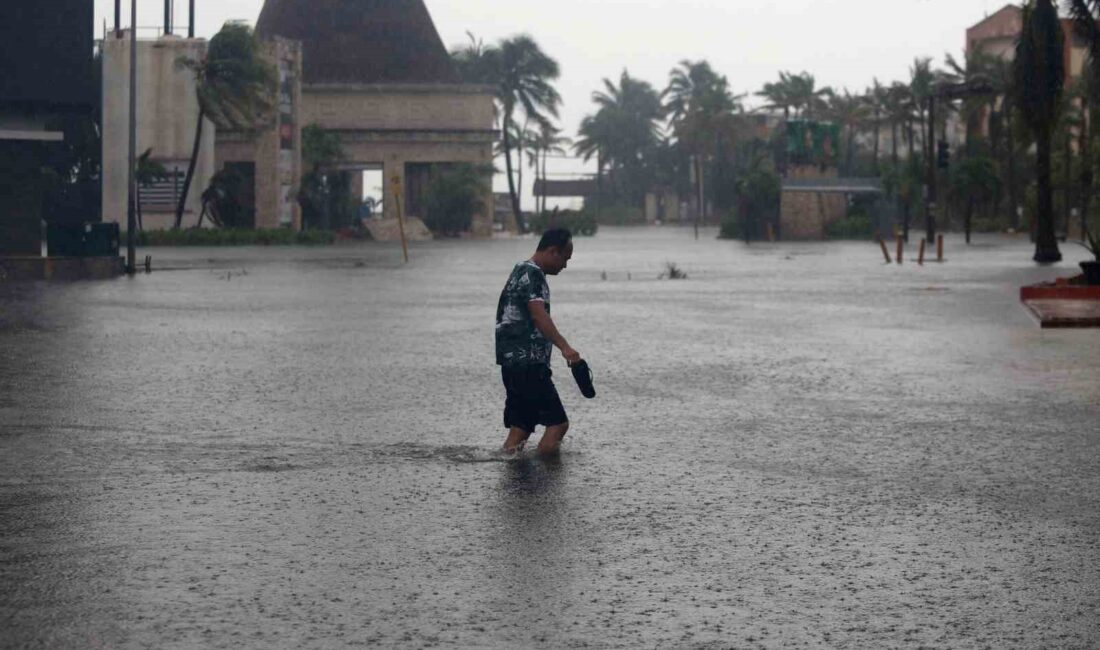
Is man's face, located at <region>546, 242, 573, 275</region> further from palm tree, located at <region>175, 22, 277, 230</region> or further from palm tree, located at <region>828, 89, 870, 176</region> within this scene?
palm tree, located at <region>828, 89, 870, 176</region>

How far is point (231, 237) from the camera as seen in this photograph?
74.1 m

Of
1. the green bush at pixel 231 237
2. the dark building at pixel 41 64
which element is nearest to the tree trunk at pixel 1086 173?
the green bush at pixel 231 237

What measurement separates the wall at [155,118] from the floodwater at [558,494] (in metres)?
60.3

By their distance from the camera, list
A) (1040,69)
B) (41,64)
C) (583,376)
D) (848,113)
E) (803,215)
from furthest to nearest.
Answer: (848,113) < (803,215) < (1040,69) < (41,64) < (583,376)

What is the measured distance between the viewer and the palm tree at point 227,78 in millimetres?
75188

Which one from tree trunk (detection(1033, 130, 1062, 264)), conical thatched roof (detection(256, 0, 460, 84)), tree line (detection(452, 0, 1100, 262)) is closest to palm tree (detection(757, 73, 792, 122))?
tree line (detection(452, 0, 1100, 262))

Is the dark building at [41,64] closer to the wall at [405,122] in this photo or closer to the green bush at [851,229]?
the wall at [405,122]

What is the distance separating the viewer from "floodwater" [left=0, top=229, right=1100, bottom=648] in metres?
6.78

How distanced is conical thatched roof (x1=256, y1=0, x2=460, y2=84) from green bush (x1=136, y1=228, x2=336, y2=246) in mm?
23739

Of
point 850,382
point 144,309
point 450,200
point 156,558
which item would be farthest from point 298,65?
point 156,558

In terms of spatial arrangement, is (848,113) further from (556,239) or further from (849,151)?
(556,239)

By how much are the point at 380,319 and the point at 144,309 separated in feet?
14.4

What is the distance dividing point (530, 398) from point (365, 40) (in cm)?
9252

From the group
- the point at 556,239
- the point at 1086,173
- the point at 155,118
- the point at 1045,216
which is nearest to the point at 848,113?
the point at 1086,173
